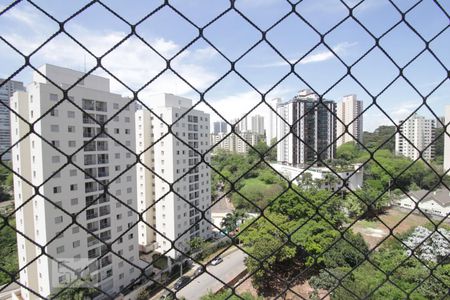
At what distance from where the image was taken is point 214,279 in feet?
18.4

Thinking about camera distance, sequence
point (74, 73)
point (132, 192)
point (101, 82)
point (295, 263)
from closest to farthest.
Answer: point (74, 73), point (101, 82), point (132, 192), point (295, 263)

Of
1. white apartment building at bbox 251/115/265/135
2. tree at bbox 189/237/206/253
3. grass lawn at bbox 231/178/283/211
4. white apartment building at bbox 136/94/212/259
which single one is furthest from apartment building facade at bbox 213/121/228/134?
tree at bbox 189/237/206/253

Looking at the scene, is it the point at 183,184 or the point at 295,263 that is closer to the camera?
the point at 295,263

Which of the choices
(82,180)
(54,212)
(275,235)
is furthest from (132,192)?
(275,235)

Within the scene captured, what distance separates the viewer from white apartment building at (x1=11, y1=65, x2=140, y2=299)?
389 centimetres

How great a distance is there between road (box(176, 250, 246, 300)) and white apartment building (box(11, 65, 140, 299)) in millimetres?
1277

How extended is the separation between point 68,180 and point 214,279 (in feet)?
10.9

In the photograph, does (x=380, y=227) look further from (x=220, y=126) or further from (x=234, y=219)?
(x=220, y=126)

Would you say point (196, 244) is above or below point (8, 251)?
below

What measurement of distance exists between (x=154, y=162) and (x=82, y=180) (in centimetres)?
Result: 260

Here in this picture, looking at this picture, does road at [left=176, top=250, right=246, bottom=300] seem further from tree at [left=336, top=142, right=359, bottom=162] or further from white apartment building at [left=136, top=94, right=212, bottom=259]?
tree at [left=336, top=142, right=359, bottom=162]

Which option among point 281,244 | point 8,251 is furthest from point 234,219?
point 8,251

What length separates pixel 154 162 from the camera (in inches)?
277

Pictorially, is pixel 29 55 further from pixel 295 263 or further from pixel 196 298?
pixel 295 263
